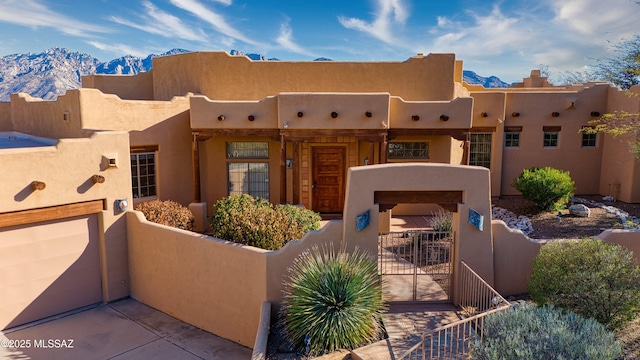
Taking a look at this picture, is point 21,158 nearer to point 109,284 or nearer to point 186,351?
point 109,284

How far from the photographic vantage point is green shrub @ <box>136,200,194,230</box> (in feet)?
43.2

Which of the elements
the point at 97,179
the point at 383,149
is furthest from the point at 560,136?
the point at 97,179

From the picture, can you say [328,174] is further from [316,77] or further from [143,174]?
[143,174]

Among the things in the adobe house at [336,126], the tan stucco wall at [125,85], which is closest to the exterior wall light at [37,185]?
the adobe house at [336,126]

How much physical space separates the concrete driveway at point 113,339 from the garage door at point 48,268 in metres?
0.37

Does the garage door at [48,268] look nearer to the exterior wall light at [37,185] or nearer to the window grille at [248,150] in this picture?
the exterior wall light at [37,185]

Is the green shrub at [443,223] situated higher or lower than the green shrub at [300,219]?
lower

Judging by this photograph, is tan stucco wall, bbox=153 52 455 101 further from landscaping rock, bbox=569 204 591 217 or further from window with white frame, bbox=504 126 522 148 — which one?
landscaping rock, bbox=569 204 591 217

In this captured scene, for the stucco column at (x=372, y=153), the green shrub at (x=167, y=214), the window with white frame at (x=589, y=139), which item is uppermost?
the window with white frame at (x=589, y=139)

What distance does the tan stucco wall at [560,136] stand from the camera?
19.9 meters

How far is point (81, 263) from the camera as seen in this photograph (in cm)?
1184

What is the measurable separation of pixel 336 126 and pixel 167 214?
653 centimetres

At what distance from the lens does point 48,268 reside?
11.2m

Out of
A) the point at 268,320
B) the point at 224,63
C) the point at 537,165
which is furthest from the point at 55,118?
the point at 537,165
